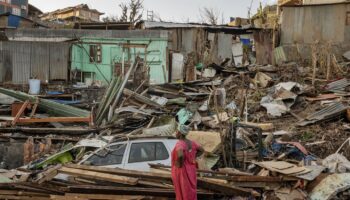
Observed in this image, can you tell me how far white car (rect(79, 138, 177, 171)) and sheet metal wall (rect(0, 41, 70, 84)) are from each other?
1603 centimetres

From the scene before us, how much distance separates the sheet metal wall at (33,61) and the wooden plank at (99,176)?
54.7ft

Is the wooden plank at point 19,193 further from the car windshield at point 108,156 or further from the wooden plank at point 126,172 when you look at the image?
the car windshield at point 108,156

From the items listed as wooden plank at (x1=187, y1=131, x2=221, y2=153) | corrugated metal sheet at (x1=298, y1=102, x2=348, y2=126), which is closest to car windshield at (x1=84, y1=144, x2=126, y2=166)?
wooden plank at (x1=187, y1=131, x2=221, y2=153)

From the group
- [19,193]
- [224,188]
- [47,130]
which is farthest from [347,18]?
[19,193]

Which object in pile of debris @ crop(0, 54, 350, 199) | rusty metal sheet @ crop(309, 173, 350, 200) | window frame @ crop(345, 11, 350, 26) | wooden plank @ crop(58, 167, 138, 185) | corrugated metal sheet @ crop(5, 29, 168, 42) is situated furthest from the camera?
corrugated metal sheet @ crop(5, 29, 168, 42)

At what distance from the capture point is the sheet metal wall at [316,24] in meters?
23.6

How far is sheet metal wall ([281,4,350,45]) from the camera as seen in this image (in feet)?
77.4

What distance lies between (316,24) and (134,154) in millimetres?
17902

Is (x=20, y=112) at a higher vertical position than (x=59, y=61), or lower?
lower

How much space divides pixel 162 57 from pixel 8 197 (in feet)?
53.4

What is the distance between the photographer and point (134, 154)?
358 inches

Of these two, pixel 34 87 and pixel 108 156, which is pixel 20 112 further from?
pixel 108 156

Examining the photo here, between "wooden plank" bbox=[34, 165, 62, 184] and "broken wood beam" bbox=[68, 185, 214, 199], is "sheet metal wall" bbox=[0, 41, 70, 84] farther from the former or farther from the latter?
"broken wood beam" bbox=[68, 185, 214, 199]

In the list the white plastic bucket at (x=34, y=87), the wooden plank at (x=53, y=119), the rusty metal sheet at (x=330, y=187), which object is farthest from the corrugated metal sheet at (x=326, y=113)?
the white plastic bucket at (x=34, y=87)
